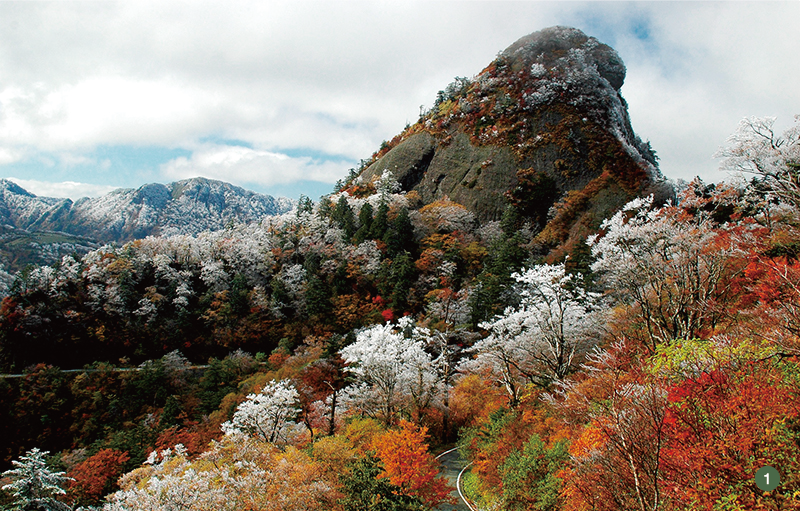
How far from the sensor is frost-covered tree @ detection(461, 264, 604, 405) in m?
21.7

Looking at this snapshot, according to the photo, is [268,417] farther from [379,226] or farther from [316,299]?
[379,226]

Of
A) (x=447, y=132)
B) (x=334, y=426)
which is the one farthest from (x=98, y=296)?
(x=447, y=132)

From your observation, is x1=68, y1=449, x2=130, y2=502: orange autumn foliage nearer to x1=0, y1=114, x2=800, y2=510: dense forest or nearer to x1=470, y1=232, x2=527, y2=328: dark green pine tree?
x1=0, y1=114, x2=800, y2=510: dense forest

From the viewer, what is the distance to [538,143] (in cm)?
5756

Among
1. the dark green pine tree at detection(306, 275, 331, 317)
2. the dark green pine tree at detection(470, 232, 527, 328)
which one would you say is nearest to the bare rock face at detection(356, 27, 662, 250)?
the dark green pine tree at detection(470, 232, 527, 328)

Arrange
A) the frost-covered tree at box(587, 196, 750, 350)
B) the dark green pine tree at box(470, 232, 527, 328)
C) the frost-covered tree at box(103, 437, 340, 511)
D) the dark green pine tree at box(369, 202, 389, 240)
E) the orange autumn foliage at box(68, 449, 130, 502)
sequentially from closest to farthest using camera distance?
the frost-covered tree at box(103, 437, 340, 511), the frost-covered tree at box(587, 196, 750, 350), the orange autumn foliage at box(68, 449, 130, 502), the dark green pine tree at box(470, 232, 527, 328), the dark green pine tree at box(369, 202, 389, 240)

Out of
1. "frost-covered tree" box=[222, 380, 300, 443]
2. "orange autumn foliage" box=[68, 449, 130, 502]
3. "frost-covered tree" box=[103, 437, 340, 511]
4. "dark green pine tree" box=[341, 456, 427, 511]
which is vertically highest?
"dark green pine tree" box=[341, 456, 427, 511]

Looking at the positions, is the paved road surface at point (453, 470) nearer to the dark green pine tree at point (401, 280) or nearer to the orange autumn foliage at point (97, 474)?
the dark green pine tree at point (401, 280)

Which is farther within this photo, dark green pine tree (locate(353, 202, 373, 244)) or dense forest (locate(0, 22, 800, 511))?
dark green pine tree (locate(353, 202, 373, 244))

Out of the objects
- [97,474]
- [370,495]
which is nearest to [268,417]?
[97,474]

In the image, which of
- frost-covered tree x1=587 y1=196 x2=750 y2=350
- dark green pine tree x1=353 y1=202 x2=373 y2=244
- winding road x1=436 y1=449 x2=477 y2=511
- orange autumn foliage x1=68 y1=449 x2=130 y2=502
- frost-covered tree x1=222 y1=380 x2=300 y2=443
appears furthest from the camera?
dark green pine tree x1=353 y1=202 x2=373 y2=244

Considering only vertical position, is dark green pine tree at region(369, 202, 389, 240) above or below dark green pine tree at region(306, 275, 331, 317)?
above

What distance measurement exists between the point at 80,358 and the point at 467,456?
165 feet

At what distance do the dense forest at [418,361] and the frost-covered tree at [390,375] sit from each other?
174 mm
